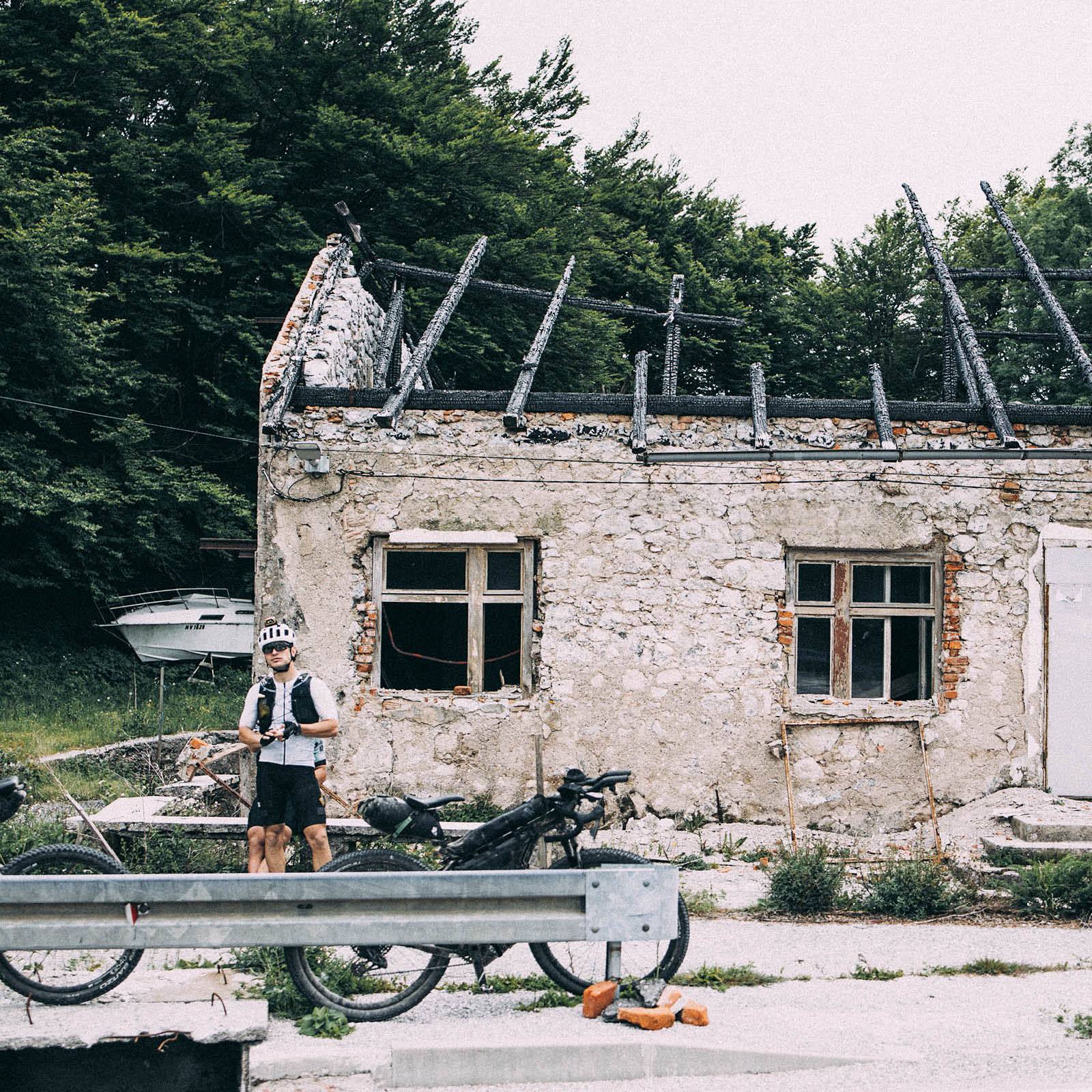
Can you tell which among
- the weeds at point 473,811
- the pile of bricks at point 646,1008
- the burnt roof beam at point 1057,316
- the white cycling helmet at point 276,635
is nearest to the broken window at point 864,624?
the burnt roof beam at point 1057,316

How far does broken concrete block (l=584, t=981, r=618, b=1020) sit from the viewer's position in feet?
15.3

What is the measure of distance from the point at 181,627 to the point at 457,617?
1156cm

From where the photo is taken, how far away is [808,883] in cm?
726

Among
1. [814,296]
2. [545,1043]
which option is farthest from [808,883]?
[814,296]

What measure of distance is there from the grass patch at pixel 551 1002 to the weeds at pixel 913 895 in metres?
3.09

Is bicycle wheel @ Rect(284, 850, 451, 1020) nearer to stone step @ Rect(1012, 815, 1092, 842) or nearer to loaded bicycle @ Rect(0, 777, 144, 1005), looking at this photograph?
loaded bicycle @ Rect(0, 777, 144, 1005)

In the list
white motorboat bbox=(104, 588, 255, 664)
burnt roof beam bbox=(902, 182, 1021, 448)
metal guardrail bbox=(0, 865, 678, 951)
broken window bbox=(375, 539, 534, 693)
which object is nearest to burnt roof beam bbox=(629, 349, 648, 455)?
broken window bbox=(375, 539, 534, 693)

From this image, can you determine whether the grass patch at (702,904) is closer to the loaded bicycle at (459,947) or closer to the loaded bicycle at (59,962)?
the loaded bicycle at (459,947)

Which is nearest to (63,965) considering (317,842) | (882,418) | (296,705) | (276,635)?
(317,842)

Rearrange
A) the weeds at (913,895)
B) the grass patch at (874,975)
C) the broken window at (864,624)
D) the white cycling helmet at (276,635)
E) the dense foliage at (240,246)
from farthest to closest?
1. the dense foliage at (240,246)
2. the broken window at (864,624)
3. the weeds at (913,895)
4. the white cycling helmet at (276,635)
5. the grass patch at (874,975)

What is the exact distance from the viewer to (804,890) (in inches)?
285

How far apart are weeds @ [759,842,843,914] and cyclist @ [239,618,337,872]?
3.17 m

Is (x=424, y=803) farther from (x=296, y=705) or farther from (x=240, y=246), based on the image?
(x=240, y=246)

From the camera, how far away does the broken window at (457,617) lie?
33.3 ft
